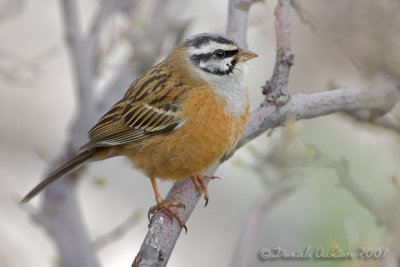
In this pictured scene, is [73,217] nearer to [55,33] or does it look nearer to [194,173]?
[194,173]

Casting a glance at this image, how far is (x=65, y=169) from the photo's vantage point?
15.5 ft

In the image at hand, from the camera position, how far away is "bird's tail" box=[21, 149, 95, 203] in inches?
185

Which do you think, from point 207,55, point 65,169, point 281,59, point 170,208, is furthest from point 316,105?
point 65,169

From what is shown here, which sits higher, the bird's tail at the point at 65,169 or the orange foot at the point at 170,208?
the bird's tail at the point at 65,169

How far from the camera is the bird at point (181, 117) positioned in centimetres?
433

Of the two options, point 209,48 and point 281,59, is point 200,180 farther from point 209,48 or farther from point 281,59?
point 281,59

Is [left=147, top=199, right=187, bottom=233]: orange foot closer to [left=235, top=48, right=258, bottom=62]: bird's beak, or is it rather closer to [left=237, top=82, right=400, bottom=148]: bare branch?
[left=237, top=82, right=400, bottom=148]: bare branch

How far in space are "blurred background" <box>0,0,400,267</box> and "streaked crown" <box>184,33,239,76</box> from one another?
0.57 metres

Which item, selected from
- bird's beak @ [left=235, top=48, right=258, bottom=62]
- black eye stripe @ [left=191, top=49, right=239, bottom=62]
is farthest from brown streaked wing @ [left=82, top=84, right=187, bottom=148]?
bird's beak @ [left=235, top=48, right=258, bottom=62]

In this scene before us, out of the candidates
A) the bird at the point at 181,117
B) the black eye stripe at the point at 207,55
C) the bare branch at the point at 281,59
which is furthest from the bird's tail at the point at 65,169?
the bare branch at the point at 281,59

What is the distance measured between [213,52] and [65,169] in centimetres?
153

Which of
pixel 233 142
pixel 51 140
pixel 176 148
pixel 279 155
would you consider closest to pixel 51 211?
pixel 176 148

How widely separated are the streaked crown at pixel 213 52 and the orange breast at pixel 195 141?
0.23 meters

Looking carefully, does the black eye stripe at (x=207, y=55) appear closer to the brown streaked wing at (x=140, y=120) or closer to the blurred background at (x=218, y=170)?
the brown streaked wing at (x=140, y=120)
